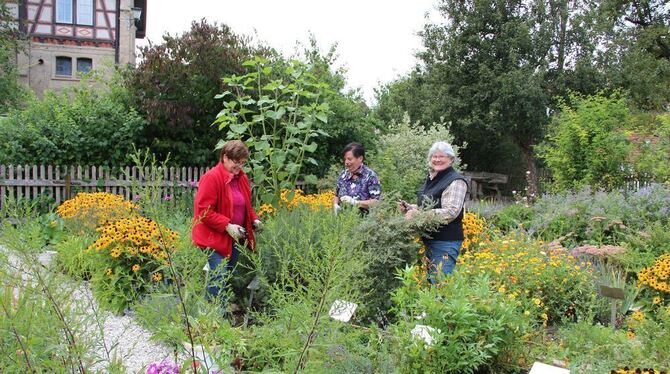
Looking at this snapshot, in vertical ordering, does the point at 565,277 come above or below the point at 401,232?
below

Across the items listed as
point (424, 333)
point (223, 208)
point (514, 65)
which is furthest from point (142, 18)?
point (424, 333)

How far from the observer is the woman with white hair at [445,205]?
408 cm

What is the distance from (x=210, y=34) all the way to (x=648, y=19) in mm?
18864

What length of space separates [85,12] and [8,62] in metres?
4.99

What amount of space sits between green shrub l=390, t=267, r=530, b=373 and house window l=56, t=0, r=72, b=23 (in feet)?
82.9

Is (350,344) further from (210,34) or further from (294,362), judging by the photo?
(210,34)

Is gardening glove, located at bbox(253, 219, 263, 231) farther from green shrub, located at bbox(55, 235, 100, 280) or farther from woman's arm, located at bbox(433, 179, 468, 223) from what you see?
woman's arm, located at bbox(433, 179, 468, 223)

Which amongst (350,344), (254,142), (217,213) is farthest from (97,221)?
(350,344)

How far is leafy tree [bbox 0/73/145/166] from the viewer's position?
8.53 m

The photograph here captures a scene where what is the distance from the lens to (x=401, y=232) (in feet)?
13.0

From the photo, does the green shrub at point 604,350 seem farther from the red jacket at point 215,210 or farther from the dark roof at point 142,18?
the dark roof at point 142,18

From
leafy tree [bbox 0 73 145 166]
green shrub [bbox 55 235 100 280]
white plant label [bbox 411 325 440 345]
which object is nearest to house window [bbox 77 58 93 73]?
leafy tree [bbox 0 73 145 166]

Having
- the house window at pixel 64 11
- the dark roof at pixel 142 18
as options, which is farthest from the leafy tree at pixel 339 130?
the dark roof at pixel 142 18

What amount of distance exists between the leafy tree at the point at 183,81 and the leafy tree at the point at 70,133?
367mm
